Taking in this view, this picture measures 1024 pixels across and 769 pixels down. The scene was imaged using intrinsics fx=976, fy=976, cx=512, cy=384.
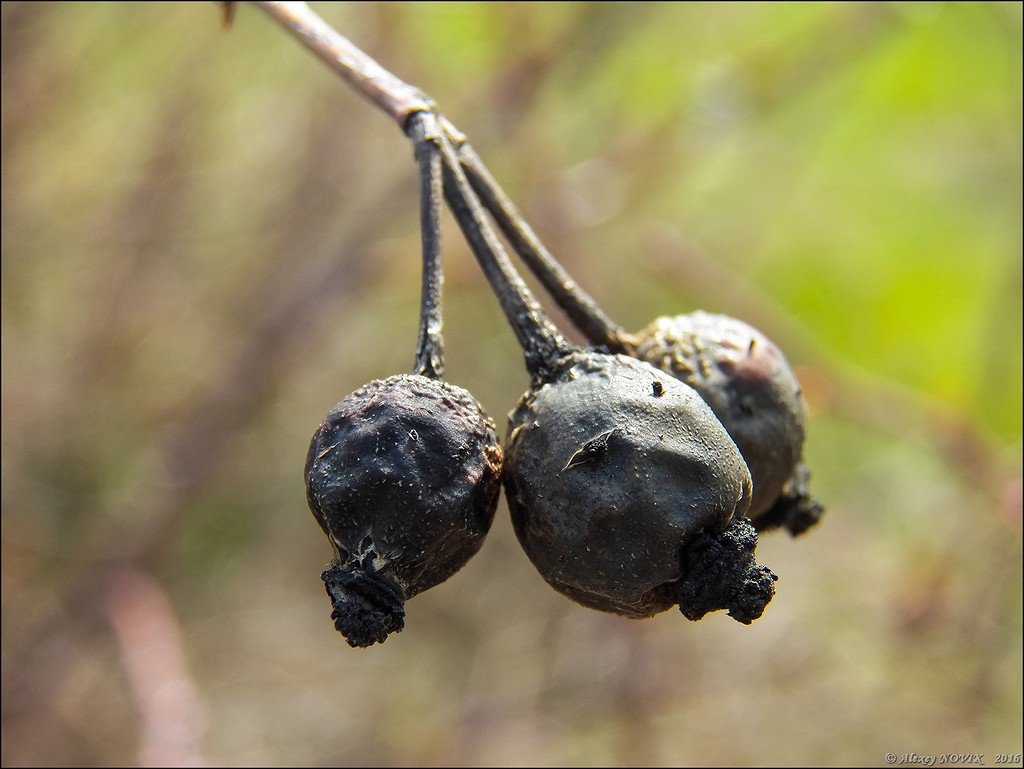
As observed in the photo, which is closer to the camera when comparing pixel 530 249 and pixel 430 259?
pixel 430 259

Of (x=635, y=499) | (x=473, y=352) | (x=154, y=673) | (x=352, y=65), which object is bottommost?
(x=635, y=499)

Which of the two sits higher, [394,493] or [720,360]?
[720,360]

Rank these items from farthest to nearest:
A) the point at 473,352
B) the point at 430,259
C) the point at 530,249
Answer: the point at 473,352, the point at 530,249, the point at 430,259

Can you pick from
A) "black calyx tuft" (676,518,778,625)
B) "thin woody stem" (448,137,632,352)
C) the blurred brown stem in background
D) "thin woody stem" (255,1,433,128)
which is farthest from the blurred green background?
"black calyx tuft" (676,518,778,625)

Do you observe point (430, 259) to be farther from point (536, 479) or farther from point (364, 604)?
point (364, 604)

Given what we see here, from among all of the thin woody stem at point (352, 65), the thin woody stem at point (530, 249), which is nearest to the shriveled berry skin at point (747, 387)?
the thin woody stem at point (530, 249)

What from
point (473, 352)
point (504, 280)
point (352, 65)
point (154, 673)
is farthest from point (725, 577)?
point (473, 352)

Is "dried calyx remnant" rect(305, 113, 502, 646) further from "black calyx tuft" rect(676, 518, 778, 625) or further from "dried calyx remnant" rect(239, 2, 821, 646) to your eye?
"black calyx tuft" rect(676, 518, 778, 625)
